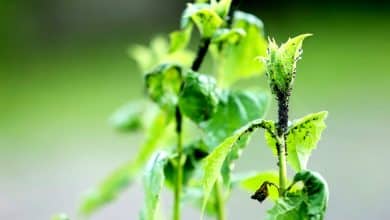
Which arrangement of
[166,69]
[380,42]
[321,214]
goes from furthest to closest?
[380,42] < [166,69] < [321,214]

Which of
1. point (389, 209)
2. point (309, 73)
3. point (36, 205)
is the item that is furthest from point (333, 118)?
point (36, 205)

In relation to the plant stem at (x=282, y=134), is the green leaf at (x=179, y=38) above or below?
above

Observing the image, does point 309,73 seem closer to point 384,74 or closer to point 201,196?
point 384,74

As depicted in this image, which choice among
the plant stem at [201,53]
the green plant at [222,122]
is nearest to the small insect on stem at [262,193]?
the green plant at [222,122]

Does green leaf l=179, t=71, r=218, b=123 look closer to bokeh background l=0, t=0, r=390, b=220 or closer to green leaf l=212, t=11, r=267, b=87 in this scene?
green leaf l=212, t=11, r=267, b=87

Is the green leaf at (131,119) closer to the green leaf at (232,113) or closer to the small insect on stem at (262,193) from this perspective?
the green leaf at (232,113)

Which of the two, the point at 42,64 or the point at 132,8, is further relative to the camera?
the point at 132,8

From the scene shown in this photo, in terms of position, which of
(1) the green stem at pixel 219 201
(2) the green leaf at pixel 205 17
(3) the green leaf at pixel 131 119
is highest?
(3) the green leaf at pixel 131 119
